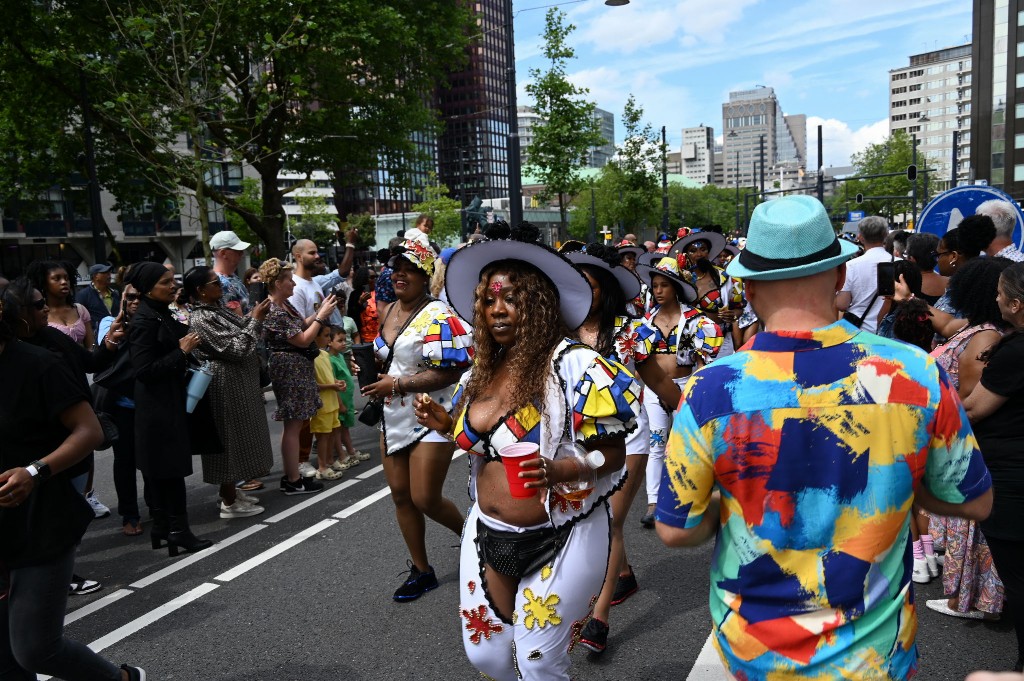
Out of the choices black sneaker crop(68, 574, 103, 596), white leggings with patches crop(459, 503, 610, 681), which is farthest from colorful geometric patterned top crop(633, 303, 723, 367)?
black sneaker crop(68, 574, 103, 596)

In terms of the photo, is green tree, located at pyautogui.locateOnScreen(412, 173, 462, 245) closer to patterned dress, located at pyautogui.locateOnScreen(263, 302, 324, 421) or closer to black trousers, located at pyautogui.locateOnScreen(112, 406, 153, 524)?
patterned dress, located at pyautogui.locateOnScreen(263, 302, 324, 421)

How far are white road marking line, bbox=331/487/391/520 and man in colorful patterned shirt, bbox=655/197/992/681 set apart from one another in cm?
474

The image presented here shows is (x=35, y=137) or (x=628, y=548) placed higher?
(x=35, y=137)

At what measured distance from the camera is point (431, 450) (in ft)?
14.4

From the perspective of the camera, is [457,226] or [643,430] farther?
[457,226]

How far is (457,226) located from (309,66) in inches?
2727

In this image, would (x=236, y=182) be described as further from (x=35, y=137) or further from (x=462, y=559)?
(x=462, y=559)

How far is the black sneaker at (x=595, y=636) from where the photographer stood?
376 cm

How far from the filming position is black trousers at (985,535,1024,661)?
3.27 m

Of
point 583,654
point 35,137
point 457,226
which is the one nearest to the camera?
point 583,654

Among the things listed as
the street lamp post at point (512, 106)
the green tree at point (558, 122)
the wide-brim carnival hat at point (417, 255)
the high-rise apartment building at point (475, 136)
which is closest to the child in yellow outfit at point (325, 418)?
the wide-brim carnival hat at point (417, 255)

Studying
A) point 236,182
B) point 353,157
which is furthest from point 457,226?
point 353,157

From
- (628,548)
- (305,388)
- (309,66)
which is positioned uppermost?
(309,66)

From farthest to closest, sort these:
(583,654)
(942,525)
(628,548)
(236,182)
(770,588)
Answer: (236,182) → (628,548) → (942,525) → (583,654) → (770,588)
